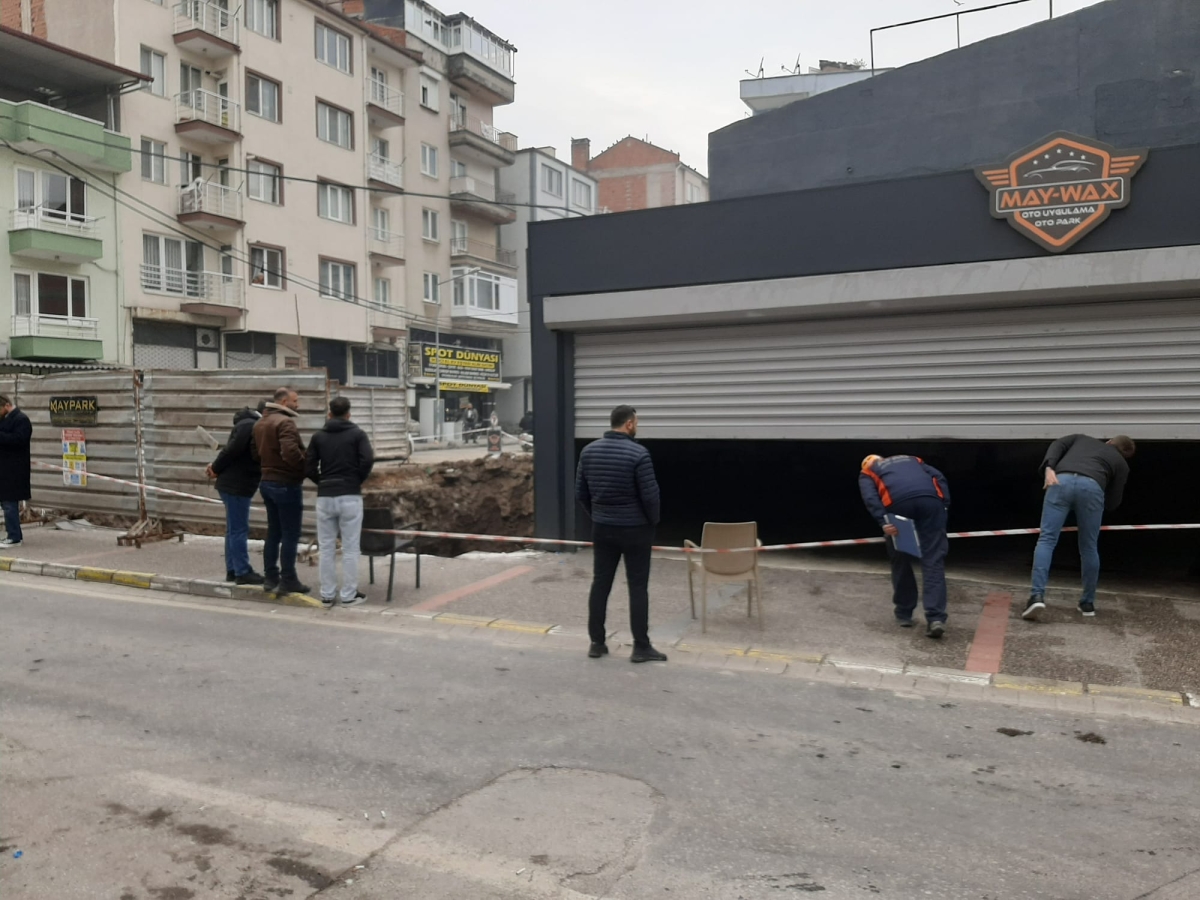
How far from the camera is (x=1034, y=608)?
7863 mm

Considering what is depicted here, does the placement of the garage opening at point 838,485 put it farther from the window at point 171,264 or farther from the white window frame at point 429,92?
the white window frame at point 429,92

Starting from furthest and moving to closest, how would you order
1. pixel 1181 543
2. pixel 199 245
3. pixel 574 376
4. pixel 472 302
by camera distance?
pixel 472 302 < pixel 199 245 < pixel 1181 543 < pixel 574 376

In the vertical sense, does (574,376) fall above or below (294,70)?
below

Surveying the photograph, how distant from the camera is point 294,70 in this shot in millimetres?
34688

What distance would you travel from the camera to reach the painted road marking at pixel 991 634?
6.69m

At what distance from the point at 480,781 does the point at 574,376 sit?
751 centimetres

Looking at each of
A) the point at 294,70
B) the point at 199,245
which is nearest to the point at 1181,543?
the point at 199,245

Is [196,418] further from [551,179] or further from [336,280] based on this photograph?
[551,179]

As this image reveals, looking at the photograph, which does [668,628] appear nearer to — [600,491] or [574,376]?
[600,491]

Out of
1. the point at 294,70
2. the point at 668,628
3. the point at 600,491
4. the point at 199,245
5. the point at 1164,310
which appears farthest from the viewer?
the point at 294,70

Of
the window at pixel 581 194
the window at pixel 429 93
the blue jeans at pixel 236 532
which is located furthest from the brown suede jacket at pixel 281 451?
the window at pixel 581 194

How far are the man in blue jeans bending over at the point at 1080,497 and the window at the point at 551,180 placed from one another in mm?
46591

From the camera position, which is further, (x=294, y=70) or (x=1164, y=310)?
(x=294, y=70)

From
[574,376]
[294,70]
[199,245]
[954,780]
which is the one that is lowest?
[954,780]
